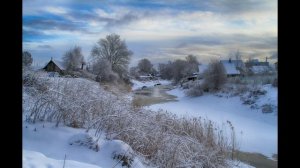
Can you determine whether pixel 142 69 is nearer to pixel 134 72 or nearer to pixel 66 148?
pixel 134 72

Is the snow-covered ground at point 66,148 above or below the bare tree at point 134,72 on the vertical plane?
below

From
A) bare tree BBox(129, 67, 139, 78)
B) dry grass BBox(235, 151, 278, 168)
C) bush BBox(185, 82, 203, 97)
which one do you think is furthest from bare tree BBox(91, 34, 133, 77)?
dry grass BBox(235, 151, 278, 168)

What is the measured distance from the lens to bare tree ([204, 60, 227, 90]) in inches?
979

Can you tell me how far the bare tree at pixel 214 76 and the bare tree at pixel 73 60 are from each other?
14869mm

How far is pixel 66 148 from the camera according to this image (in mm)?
3967

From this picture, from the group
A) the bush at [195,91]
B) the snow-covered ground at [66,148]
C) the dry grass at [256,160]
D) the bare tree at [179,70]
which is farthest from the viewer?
the bare tree at [179,70]

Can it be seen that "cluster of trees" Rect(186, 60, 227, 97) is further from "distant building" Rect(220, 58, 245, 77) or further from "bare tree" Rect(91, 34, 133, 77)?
"bare tree" Rect(91, 34, 133, 77)

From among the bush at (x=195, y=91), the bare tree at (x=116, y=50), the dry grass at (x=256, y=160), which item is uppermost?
the bare tree at (x=116, y=50)

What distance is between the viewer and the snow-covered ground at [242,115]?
998 centimetres

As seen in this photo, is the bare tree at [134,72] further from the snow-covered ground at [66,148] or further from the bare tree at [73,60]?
the snow-covered ground at [66,148]

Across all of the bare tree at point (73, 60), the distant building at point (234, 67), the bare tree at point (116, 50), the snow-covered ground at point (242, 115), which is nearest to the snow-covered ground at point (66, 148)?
the snow-covered ground at point (242, 115)

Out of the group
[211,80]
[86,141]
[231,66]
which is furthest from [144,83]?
[86,141]

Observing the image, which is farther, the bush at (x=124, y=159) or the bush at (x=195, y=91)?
the bush at (x=195, y=91)

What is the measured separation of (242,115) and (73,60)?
10.4 metres
